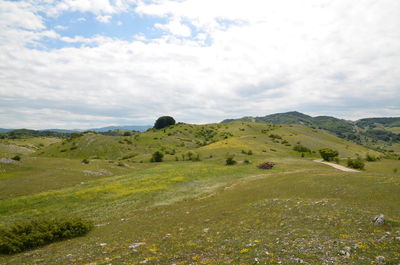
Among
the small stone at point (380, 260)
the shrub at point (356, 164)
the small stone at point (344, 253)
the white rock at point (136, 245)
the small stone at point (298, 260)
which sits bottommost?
the white rock at point (136, 245)

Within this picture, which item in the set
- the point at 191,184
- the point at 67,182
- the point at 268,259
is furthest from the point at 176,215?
the point at 67,182

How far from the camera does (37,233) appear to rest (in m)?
19.7

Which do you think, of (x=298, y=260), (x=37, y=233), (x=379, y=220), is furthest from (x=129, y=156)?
(x=298, y=260)

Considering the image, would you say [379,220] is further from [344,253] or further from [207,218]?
[207,218]

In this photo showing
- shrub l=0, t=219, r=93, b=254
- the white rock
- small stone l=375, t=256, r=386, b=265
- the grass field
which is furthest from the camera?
shrub l=0, t=219, r=93, b=254

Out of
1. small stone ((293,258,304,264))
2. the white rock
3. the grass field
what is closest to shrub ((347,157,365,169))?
the grass field

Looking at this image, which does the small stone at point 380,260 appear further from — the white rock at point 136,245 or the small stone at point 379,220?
the white rock at point 136,245

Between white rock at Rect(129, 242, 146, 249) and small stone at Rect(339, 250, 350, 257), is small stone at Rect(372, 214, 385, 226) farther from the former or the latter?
white rock at Rect(129, 242, 146, 249)

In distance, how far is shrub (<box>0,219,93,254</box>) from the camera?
18.1m

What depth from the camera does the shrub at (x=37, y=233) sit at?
1810 cm

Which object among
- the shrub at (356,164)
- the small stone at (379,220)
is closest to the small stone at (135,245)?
the small stone at (379,220)

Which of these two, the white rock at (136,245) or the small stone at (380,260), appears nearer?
the small stone at (380,260)

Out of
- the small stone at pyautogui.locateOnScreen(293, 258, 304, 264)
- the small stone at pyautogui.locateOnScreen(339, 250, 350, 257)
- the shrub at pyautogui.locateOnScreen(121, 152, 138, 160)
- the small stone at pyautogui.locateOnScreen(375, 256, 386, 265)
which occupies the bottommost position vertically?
the shrub at pyautogui.locateOnScreen(121, 152, 138, 160)

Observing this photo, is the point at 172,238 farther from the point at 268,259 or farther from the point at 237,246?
the point at 268,259
